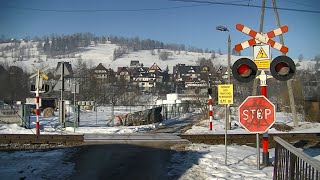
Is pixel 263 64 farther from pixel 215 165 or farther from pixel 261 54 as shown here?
pixel 215 165

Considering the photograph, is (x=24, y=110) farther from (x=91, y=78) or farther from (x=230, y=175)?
(x=91, y=78)

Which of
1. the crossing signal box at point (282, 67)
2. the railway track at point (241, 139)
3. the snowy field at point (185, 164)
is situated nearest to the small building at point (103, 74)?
the railway track at point (241, 139)

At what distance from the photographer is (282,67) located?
28.0ft

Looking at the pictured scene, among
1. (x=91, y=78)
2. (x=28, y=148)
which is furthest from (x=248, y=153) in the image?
(x=91, y=78)

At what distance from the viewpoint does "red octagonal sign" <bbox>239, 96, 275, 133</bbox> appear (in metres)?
8.48

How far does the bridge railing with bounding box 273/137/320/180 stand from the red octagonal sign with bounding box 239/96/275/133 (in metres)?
1.59

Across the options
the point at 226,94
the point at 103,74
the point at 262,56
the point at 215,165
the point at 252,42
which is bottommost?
the point at 215,165

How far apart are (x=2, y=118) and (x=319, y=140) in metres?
20.4

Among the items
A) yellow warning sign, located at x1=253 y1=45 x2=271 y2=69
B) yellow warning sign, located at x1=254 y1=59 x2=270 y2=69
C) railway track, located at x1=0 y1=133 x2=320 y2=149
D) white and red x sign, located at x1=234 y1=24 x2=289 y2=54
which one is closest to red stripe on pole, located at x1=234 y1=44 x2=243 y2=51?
white and red x sign, located at x1=234 y1=24 x2=289 y2=54

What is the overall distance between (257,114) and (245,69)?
104 centimetres

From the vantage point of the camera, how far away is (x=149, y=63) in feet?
633

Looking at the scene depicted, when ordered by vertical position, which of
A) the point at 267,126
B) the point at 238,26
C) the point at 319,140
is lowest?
the point at 319,140

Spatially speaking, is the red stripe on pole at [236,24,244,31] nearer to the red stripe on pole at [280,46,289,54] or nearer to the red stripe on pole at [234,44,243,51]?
the red stripe on pole at [234,44,243,51]

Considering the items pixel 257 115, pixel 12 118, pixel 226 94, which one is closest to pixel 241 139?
pixel 226 94
